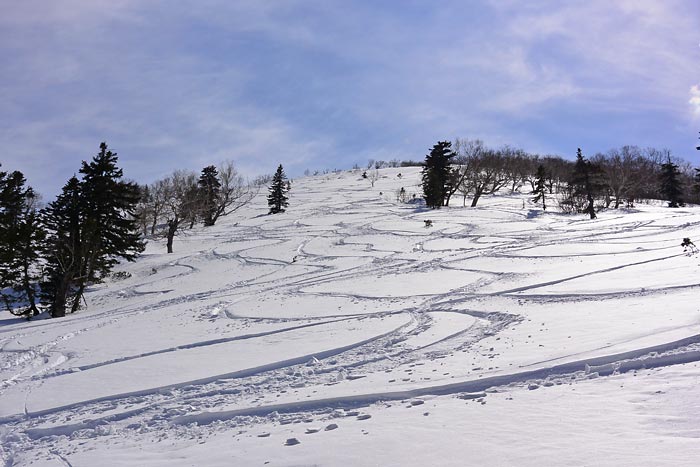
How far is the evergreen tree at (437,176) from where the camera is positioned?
4831cm

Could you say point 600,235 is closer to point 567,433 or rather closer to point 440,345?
point 440,345

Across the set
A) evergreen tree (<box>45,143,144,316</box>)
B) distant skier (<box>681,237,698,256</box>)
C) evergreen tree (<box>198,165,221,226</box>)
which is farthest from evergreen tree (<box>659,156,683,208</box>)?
evergreen tree (<box>45,143,144,316</box>)

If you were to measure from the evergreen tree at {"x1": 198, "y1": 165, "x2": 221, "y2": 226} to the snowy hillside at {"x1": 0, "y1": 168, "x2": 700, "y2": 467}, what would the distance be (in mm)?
30410

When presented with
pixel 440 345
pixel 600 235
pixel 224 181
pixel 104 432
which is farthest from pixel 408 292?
pixel 224 181

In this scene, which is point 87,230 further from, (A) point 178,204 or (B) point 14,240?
(A) point 178,204

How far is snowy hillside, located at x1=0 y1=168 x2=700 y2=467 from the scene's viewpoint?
448cm

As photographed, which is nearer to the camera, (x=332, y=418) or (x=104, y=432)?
(x=332, y=418)

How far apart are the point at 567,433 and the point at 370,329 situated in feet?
19.6

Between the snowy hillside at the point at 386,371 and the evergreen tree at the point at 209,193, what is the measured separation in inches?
1197

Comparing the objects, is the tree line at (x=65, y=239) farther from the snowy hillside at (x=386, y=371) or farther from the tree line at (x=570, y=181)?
the tree line at (x=570, y=181)

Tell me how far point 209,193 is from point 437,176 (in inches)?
1062

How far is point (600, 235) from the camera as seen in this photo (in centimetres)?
2398

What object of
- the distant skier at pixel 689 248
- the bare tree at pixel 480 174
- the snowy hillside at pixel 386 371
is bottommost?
the snowy hillside at pixel 386 371

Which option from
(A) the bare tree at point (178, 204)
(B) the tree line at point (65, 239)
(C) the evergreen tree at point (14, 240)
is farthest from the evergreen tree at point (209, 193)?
(C) the evergreen tree at point (14, 240)
